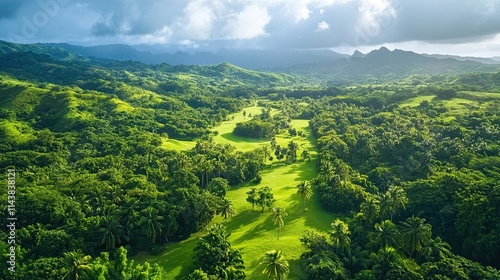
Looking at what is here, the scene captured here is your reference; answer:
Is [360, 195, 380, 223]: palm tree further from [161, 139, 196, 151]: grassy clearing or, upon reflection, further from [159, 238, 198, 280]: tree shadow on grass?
[161, 139, 196, 151]: grassy clearing

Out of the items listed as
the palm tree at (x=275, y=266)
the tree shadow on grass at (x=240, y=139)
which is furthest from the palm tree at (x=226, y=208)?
the tree shadow on grass at (x=240, y=139)

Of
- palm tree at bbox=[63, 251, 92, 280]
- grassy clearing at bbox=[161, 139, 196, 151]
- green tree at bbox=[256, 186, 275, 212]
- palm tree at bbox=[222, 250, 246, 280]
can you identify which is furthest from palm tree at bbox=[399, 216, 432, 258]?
grassy clearing at bbox=[161, 139, 196, 151]

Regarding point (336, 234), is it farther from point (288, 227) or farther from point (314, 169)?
point (314, 169)

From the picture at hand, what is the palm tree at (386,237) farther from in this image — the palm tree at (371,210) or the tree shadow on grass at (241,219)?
the tree shadow on grass at (241,219)

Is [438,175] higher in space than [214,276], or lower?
higher

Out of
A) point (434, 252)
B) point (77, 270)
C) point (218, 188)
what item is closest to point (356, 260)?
point (434, 252)

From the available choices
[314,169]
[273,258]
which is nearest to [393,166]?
[314,169]
